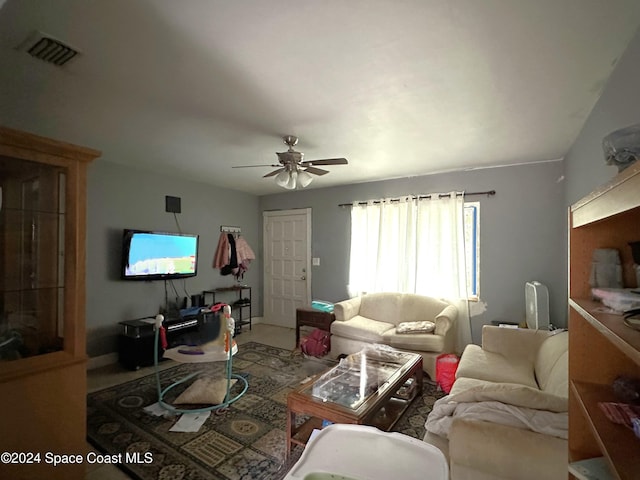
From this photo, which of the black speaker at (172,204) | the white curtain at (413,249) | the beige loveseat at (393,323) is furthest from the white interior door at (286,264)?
the black speaker at (172,204)

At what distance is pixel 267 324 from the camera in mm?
5625

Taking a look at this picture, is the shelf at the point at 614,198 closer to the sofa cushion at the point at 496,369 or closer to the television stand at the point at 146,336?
the sofa cushion at the point at 496,369

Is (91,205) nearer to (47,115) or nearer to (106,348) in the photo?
(47,115)

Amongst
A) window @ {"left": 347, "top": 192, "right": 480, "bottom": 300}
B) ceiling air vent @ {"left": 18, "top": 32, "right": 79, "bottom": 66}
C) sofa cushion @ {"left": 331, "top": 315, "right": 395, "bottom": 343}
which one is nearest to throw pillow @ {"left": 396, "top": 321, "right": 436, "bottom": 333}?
sofa cushion @ {"left": 331, "top": 315, "right": 395, "bottom": 343}

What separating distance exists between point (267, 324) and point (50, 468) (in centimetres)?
409

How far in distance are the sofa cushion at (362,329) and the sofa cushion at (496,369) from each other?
3.51 feet

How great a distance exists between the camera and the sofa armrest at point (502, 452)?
4.15 feet

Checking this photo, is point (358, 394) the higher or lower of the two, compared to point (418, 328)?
lower

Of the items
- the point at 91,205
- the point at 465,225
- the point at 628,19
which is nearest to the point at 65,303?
the point at 91,205

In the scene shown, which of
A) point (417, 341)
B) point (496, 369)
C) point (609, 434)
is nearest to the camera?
point (609, 434)

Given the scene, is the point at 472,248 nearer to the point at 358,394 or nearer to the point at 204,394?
the point at 358,394

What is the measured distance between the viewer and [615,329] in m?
0.71

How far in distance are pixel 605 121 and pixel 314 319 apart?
3.56 meters

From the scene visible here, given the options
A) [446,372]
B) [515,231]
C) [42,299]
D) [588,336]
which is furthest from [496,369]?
[42,299]
